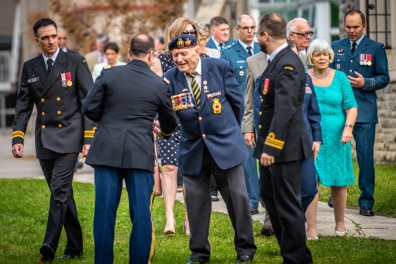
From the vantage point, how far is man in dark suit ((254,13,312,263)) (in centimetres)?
977

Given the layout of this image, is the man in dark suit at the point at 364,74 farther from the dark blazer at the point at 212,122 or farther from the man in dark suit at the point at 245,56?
the dark blazer at the point at 212,122

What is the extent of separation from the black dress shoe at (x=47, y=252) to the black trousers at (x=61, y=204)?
0.11 ft

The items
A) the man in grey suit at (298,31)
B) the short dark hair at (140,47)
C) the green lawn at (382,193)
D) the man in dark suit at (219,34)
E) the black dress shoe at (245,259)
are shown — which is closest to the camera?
the short dark hair at (140,47)

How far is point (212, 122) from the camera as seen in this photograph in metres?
10.9

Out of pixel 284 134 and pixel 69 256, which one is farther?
pixel 69 256

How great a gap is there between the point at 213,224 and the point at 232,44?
2.64 meters

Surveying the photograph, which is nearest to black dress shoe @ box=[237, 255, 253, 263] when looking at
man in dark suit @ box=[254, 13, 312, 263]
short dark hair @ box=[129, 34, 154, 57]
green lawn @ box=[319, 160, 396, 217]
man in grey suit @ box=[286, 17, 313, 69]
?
man in dark suit @ box=[254, 13, 312, 263]

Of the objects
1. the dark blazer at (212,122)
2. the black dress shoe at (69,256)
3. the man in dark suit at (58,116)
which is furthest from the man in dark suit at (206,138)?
the black dress shoe at (69,256)

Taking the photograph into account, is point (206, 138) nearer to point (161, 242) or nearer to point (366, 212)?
point (161, 242)

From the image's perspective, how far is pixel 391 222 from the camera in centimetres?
1330

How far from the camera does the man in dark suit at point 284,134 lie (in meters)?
9.77

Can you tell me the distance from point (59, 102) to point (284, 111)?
97.9 inches

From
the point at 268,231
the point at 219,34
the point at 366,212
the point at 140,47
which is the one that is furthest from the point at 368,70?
the point at 140,47

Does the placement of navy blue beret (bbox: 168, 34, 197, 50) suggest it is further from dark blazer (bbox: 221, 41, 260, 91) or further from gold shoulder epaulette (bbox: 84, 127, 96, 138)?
dark blazer (bbox: 221, 41, 260, 91)
